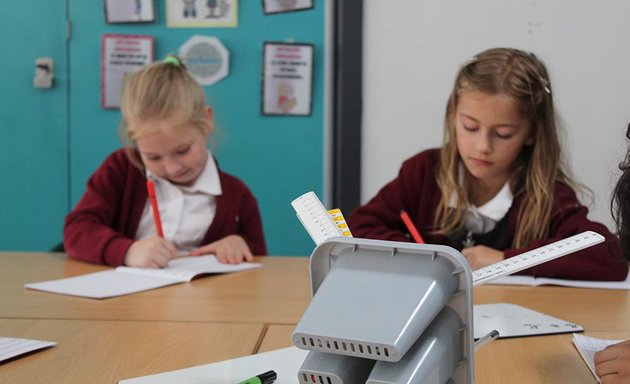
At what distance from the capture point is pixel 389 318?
58 centimetres

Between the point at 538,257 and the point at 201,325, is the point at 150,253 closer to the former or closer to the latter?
the point at 201,325

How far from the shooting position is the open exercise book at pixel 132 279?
4.25 feet

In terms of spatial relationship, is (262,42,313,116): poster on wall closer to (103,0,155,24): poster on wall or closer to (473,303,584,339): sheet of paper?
(103,0,155,24): poster on wall

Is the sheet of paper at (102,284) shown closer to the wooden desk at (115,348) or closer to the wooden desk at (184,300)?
the wooden desk at (184,300)

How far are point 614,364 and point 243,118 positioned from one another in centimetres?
208

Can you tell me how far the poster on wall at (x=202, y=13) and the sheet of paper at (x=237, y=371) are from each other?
1978 mm

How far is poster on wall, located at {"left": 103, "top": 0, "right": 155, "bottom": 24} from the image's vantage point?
108 inches

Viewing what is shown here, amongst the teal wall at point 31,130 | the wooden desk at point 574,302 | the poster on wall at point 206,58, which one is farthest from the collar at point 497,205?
the teal wall at point 31,130

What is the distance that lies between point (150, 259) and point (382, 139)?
1480 mm

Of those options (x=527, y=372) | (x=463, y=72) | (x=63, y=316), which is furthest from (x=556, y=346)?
(x=463, y=72)

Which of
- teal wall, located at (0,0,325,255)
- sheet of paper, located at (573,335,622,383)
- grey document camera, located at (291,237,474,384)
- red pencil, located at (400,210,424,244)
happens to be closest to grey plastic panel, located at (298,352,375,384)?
grey document camera, located at (291,237,474,384)

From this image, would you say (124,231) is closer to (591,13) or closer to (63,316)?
(63,316)

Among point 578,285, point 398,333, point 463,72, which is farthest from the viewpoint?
point 463,72

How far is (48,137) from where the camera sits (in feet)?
9.20
